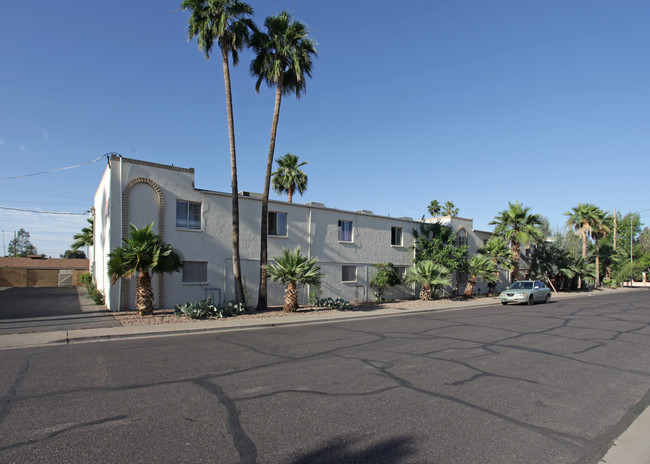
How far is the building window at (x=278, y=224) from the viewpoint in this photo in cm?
2250

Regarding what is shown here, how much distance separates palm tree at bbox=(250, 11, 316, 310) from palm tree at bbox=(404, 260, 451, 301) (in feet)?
39.2

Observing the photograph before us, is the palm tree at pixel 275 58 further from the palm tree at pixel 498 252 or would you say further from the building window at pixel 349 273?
the palm tree at pixel 498 252

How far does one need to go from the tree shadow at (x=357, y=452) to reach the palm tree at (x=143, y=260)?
1274 centimetres

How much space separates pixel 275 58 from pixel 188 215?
347 inches

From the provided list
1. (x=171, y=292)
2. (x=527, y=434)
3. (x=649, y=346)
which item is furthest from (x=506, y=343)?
(x=171, y=292)

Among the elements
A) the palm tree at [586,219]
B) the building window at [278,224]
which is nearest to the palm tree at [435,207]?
the palm tree at [586,219]

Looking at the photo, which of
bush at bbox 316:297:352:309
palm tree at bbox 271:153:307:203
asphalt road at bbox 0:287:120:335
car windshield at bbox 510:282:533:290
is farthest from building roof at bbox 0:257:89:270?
car windshield at bbox 510:282:533:290

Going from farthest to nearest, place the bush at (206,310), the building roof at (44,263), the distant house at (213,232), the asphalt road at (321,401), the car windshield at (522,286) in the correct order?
the building roof at (44,263), the car windshield at (522,286), the distant house at (213,232), the bush at (206,310), the asphalt road at (321,401)

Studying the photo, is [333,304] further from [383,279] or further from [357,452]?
[357,452]

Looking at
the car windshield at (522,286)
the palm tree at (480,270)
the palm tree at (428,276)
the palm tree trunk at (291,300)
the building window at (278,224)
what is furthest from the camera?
the palm tree at (480,270)

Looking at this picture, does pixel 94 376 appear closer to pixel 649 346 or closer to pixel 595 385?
pixel 595 385

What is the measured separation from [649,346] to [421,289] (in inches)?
722

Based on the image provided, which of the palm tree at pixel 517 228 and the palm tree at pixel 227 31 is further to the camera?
the palm tree at pixel 517 228

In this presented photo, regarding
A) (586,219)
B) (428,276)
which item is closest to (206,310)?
(428,276)
